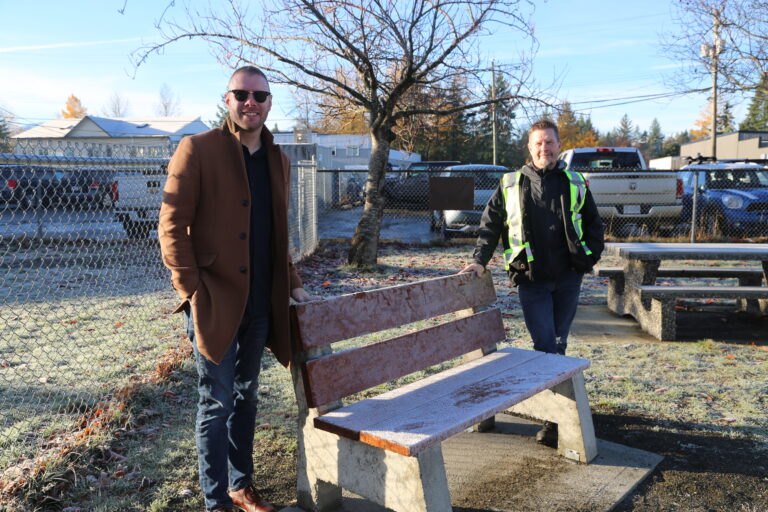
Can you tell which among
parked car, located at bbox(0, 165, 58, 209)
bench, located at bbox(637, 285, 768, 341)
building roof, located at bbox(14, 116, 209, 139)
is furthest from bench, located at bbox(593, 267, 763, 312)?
building roof, located at bbox(14, 116, 209, 139)

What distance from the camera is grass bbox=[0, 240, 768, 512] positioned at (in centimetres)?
325

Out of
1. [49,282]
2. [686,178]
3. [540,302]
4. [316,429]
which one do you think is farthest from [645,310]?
[686,178]

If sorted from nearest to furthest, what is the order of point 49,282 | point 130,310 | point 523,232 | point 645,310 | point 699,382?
point 523,232, point 699,382, point 645,310, point 130,310, point 49,282

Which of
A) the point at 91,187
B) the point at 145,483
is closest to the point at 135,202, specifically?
the point at 91,187

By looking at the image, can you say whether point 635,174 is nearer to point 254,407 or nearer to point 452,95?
point 452,95

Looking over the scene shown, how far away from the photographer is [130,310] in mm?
7277

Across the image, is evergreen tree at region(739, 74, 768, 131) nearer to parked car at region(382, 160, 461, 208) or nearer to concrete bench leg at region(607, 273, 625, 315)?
parked car at region(382, 160, 461, 208)

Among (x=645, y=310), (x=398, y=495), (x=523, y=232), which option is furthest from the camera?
(x=645, y=310)

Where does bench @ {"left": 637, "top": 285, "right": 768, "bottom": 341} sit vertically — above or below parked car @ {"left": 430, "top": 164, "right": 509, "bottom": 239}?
below

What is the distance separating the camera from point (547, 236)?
381 cm

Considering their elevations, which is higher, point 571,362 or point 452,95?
point 452,95

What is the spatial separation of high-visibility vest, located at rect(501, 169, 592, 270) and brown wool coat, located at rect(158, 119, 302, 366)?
178cm

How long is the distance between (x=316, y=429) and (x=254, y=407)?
12.8 inches

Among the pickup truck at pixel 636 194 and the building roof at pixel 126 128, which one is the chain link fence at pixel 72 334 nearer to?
the pickup truck at pixel 636 194
